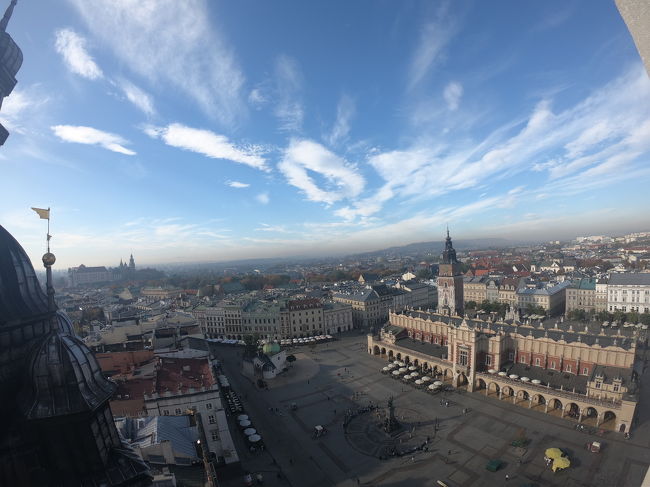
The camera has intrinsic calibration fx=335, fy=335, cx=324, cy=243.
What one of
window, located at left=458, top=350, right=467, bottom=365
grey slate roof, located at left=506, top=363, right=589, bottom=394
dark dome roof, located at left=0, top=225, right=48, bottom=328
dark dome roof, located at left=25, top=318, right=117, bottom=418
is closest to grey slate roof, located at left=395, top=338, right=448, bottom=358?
window, located at left=458, top=350, right=467, bottom=365

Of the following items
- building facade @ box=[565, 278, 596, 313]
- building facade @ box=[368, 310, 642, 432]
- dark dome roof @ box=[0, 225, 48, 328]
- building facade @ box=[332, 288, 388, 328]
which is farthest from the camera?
building facade @ box=[565, 278, 596, 313]

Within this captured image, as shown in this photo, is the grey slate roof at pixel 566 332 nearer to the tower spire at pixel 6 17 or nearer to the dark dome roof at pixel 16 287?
the dark dome roof at pixel 16 287

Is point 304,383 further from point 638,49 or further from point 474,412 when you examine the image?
point 638,49

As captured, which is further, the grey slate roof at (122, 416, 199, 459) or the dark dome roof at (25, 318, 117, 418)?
→ the grey slate roof at (122, 416, 199, 459)

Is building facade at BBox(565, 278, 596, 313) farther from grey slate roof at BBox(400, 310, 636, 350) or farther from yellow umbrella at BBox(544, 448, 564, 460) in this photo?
yellow umbrella at BBox(544, 448, 564, 460)

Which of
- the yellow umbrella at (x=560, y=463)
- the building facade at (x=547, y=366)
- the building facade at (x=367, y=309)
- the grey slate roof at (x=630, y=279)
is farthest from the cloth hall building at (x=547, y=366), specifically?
the grey slate roof at (x=630, y=279)

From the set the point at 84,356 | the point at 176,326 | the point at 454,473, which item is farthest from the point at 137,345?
the point at 84,356
